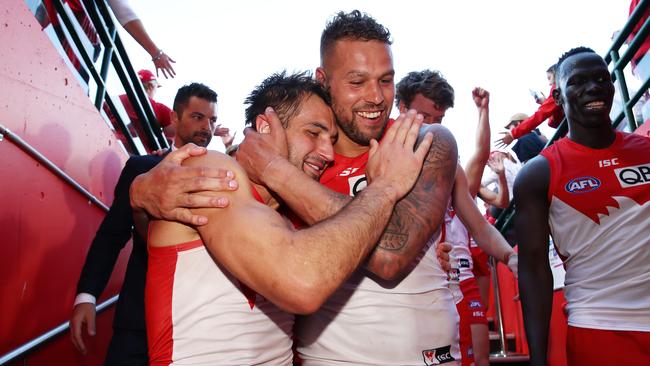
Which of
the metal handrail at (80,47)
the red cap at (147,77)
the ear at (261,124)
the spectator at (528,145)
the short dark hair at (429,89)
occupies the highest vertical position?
A: the red cap at (147,77)

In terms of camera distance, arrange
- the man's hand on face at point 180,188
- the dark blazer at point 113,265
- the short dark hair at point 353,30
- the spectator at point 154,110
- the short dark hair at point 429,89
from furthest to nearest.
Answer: the spectator at point 154,110, the short dark hair at point 429,89, the dark blazer at point 113,265, the short dark hair at point 353,30, the man's hand on face at point 180,188

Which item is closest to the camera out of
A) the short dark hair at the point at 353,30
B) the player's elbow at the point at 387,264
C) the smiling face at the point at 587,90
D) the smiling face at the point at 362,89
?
the player's elbow at the point at 387,264

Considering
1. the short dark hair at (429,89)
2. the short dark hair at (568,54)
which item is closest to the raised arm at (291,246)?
the short dark hair at (568,54)

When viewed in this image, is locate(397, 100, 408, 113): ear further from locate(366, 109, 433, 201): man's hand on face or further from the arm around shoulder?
the arm around shoulder

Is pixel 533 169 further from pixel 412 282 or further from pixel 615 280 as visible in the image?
pixel 412 282

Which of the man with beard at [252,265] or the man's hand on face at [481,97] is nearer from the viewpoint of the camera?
the man with beard at [252,265]

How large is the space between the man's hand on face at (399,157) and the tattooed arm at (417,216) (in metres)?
0.07

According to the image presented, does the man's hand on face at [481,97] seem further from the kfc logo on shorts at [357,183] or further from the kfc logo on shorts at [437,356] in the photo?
the kfc logo on shorts at [437,356]

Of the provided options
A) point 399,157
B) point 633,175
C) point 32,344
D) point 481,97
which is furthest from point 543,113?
point 32,344

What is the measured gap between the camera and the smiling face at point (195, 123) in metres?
4.28

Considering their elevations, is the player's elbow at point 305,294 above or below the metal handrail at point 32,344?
above

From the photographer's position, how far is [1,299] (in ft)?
6.57

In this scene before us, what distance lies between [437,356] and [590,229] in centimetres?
131

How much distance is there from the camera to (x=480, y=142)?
4121 millimetres
